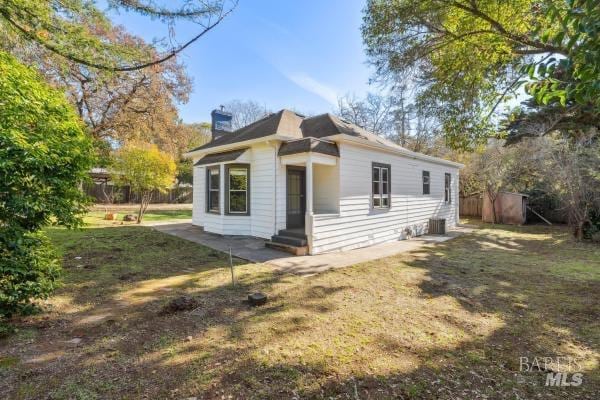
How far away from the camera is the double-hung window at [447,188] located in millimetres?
14562

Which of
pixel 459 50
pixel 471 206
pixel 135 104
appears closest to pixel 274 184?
pixel 459 50

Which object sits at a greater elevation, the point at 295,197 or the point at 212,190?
the point at 212,190

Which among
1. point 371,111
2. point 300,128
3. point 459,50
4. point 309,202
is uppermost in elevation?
point 371,111

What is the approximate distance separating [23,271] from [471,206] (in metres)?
21.8

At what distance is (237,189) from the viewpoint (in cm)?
983

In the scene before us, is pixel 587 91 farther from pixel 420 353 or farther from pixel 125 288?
pixel 125 288

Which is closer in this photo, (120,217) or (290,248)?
(290,248)

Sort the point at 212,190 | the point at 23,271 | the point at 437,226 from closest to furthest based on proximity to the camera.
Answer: the point at 23,271, the point at 212,190, the point at 437,226

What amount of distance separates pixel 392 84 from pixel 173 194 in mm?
27057

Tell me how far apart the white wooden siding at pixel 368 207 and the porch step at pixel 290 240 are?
12.8 inches

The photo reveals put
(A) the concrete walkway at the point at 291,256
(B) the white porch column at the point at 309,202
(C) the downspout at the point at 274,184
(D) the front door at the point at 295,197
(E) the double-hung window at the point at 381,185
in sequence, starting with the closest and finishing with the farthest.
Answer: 1. (A) the concrete walkway at the point at 291,256
2. (B) the white porch column at the point at 309,202
3. (C) the downspout at the point at 274,184
4. (D) the front door at the point at 295,197
5. (E) the double-hung window at the point at 381,185

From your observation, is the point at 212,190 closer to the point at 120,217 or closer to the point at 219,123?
the point at 219,123

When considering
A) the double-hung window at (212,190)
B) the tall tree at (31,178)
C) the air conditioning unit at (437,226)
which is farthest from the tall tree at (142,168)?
the air conditioning unit at (437,226)

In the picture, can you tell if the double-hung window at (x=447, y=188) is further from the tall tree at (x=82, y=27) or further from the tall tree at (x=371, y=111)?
the tall tree at (x=82, y=27)
